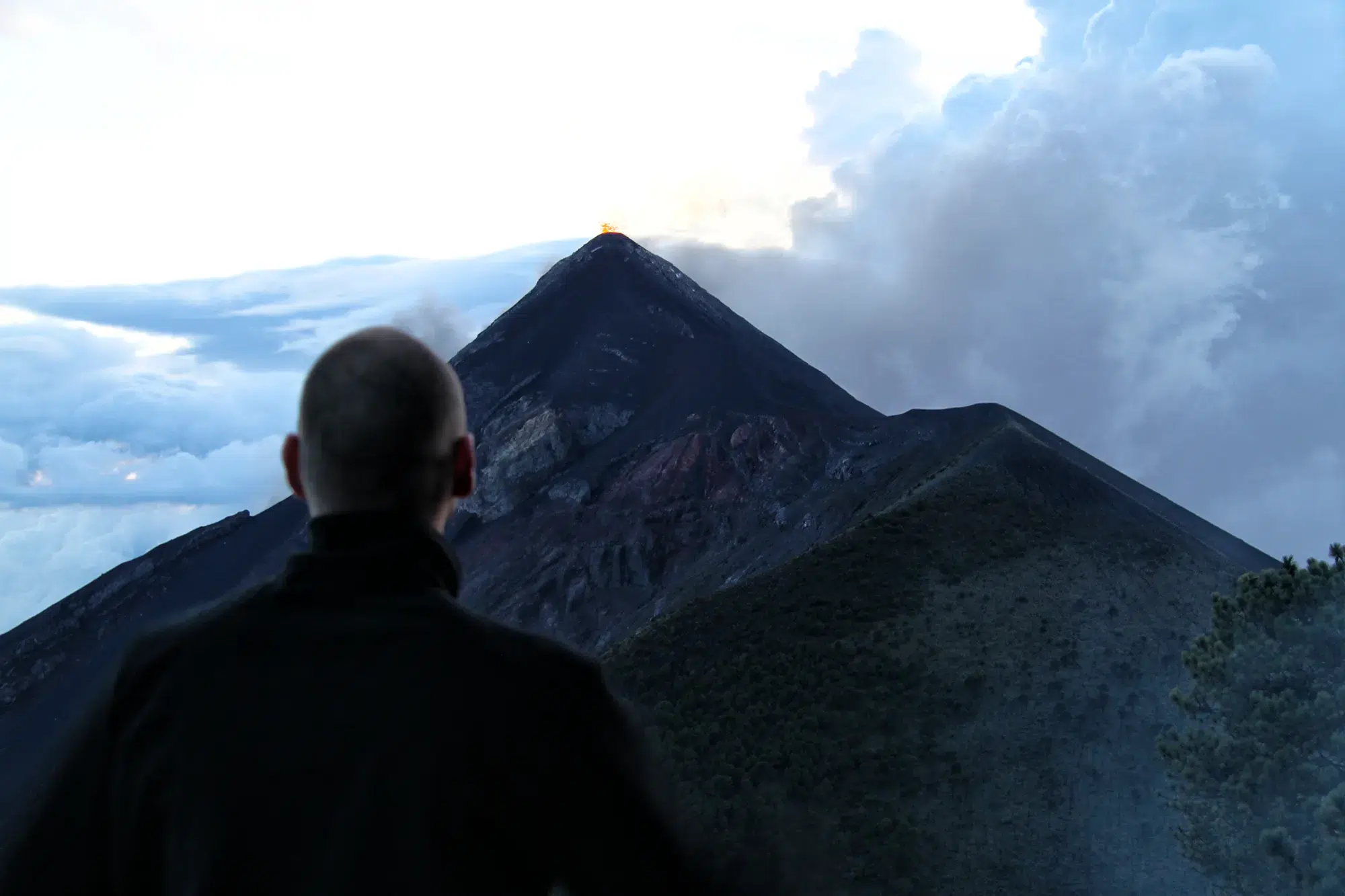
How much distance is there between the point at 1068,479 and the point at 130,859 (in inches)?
2068

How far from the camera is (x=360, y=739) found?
2.13m

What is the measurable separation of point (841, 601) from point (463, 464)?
39.5 metres

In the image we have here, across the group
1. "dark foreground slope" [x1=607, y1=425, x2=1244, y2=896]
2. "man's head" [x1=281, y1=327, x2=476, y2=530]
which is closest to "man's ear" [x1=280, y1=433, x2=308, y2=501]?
"man's head" [x1=281, y1=327, x2=476, y2=530]

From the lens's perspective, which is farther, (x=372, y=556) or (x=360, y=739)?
(x=372, y=556)

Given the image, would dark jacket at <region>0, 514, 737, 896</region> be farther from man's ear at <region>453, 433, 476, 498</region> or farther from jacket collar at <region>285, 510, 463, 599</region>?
man's ear at <region>453, 433, 476, 498</region>

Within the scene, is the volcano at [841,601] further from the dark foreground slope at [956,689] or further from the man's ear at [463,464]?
the man's ear at [463,464]

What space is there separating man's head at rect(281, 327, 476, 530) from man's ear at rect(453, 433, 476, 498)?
0.04 meters

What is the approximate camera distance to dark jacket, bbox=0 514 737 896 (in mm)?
2104

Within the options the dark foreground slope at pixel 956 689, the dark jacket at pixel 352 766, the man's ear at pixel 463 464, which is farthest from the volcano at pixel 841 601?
the man's ear at pixel 463 464

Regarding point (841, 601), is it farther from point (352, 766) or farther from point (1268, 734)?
point (352, 766)

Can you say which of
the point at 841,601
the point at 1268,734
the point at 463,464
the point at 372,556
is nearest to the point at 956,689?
the point at 841,601

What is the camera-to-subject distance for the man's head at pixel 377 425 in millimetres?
2361

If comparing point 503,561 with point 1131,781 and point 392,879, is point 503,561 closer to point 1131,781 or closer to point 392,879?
point 1131,781

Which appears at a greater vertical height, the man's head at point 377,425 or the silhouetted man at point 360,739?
the man's head at point 377,425
